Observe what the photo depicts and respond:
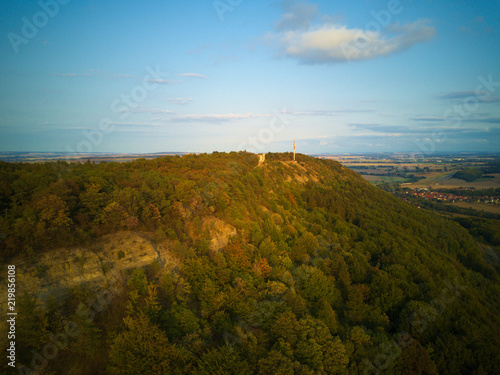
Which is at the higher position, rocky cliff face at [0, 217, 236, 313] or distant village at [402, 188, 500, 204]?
rocky cliff face at [0, 217, 236, 313]

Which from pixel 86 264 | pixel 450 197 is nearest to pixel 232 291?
pixel 86 264

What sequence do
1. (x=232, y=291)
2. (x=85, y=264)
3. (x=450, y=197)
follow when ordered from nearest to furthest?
(x=85, y=264) → (x=232, y=291) → (x=450, y=197)

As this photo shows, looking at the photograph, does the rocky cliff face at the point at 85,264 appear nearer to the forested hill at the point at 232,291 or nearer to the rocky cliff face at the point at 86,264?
the rocky cliff face at the point at 86,264

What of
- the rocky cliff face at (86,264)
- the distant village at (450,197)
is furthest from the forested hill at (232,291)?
→ the distant village at (450,197)

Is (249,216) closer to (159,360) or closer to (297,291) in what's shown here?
(297,291)

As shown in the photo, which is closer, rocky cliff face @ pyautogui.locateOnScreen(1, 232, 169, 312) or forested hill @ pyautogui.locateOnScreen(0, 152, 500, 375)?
rocky cliff face @ pyautogui.locateOnScreen(1, 232, 169, 312)

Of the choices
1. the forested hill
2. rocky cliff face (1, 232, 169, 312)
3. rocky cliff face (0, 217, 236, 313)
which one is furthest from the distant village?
rocky cliff face (1, 232, 169, 312)

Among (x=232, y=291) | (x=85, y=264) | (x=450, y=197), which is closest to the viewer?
(x=85, y=264)

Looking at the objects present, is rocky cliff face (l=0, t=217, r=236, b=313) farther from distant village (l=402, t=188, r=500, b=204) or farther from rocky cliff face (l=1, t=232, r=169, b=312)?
distant village (l=402, t=188, r=500, b=204)

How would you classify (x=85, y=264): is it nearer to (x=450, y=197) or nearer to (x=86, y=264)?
(x=86, y=264)
